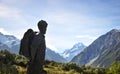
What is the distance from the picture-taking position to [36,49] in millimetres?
13625

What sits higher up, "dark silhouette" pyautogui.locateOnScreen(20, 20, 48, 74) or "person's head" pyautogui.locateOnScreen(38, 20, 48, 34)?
"person's head" pyautogui.locateOnScreen(38, 20, 48, 34)

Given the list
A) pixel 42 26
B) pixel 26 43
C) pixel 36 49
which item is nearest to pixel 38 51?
pixel 36 49

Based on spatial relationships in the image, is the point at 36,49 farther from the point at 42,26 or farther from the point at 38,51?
the point at 42,26

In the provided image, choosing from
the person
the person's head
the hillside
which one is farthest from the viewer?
the hillside

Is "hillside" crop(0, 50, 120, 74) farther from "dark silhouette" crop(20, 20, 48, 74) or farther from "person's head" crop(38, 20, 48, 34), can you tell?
"person's head" crop(38, 20, 48, 34)

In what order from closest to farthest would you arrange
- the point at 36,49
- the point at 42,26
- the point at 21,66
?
the point at 36,49 < the point at 42,26 < the point at 21,66

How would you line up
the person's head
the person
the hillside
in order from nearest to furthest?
1. the person
2. the person's head
3. the hillside

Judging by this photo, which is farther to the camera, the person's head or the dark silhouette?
the person's head

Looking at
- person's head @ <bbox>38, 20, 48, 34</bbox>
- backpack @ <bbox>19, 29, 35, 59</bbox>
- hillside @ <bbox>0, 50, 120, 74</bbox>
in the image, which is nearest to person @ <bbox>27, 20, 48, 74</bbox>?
person's head @ <bbox>38, 20, 48, 34</bbox>

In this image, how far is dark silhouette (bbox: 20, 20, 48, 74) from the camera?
1350 centimetres

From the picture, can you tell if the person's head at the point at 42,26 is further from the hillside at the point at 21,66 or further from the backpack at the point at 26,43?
the hillside at the point at 21,66

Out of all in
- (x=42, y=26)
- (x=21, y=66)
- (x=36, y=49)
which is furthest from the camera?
(x=21, y=66)

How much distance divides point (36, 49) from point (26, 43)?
53 cm

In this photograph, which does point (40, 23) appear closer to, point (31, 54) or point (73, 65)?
point (31, 54)
